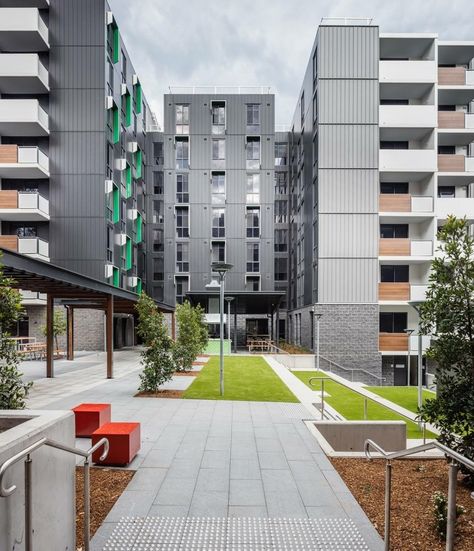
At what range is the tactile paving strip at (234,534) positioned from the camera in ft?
13.5

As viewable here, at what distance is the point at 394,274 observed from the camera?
81.8 feet

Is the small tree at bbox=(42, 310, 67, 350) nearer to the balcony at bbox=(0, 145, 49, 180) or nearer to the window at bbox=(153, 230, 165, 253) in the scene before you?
the balcony at bbox=(0, 145, 49, 180)

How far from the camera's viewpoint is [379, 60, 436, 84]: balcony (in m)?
23.5

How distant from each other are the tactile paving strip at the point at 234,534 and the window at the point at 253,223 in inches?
1393

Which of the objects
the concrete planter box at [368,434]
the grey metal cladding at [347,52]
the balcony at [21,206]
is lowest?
the concrete planter box at [368,434]

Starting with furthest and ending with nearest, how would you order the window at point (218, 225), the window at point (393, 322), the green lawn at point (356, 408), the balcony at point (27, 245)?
the window at point (218, 225) → the window at point (393, 322) → the balcony at point (27, 245) → the green lawn at point (356, 408)

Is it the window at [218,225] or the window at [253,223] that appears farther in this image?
the window at [253,223]

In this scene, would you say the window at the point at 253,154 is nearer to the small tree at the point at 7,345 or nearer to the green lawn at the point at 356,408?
the green lawn at the point at 356,408

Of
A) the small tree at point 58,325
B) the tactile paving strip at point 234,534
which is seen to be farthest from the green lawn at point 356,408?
the small tree at point 58,325

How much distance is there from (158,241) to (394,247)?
2834cm

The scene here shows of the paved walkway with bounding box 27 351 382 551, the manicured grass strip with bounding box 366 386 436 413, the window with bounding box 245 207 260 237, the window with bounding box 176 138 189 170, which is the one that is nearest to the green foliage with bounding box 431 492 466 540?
the paved walkway with bounding box 27 351 382 551

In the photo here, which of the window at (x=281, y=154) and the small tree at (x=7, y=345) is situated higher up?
the window at (x=281, y=154)

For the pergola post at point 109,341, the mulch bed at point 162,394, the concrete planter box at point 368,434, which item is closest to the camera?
the concrete planter box at point 368,434

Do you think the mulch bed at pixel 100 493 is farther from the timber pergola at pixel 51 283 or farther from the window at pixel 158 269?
the window at pixel 158 269
